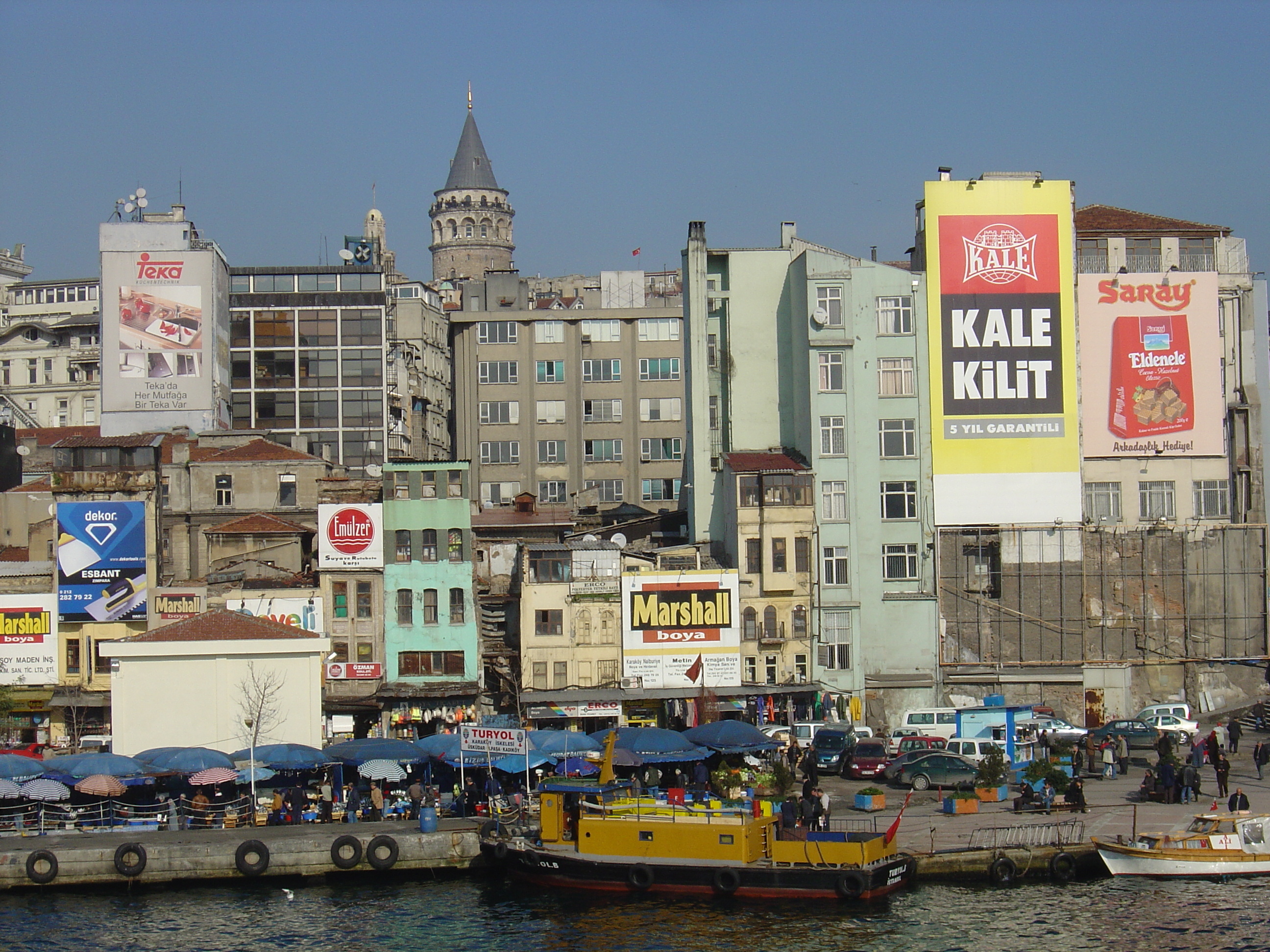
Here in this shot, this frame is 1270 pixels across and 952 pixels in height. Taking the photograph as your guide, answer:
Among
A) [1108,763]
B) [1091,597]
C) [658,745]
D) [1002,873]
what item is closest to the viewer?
[1002,873]

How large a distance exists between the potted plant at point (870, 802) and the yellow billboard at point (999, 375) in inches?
924

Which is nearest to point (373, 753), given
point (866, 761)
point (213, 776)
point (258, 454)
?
point (213, 776)

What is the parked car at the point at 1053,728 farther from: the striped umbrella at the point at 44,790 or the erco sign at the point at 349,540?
the striped umbrella at the point at 44,790

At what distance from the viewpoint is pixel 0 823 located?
49.6 m

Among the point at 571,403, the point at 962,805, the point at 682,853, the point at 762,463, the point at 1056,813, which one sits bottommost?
the point at 682,853

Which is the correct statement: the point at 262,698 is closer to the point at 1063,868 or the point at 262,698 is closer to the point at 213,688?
the point at 213,688

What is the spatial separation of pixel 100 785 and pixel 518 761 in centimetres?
1300

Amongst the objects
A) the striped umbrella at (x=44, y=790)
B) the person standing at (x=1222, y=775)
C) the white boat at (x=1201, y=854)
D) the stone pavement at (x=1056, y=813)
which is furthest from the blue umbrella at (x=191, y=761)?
the person standing at (x=1222, y=775)

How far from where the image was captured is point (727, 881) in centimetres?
4444

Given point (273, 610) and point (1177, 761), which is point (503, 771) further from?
point (1177, 761)

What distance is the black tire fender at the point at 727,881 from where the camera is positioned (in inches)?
1745

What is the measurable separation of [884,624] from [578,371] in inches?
1590

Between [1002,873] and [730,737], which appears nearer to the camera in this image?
[1002,873]

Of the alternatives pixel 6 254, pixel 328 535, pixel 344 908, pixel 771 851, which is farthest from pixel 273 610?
pixel 6 254
